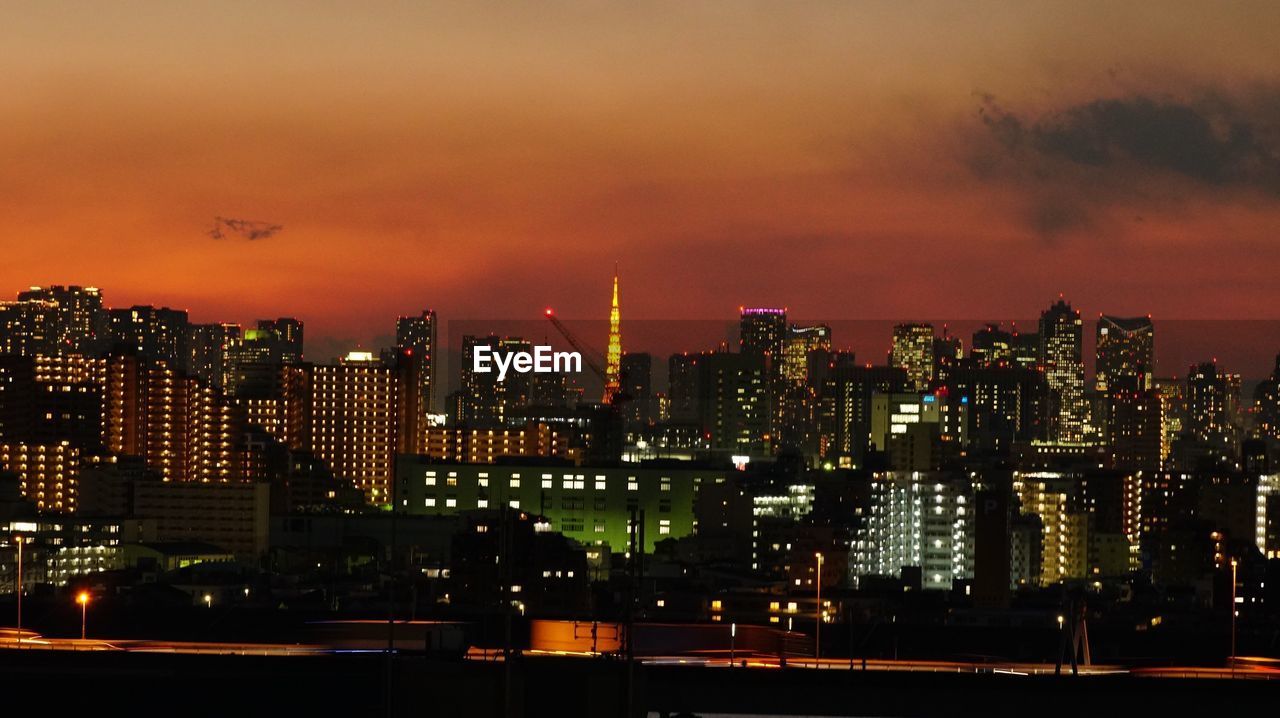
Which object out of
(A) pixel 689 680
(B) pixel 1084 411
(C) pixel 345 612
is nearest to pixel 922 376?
(B) pixel 1084 411

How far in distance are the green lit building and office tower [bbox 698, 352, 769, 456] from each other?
15.4ft

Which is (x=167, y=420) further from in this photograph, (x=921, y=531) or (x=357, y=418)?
(x=921, y=531)

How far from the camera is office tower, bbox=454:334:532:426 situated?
53344 millimetres

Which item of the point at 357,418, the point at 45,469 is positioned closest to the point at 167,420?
the point at 357,418

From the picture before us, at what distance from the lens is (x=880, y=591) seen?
3791 cm

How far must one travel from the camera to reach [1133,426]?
68.0m

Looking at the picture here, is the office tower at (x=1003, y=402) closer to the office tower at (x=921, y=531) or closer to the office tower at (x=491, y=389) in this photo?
the office tower at (x=921, y=531)

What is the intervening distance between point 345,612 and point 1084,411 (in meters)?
45.7

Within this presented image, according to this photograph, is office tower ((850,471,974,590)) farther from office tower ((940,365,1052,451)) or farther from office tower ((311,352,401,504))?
office tower ((311,352,401,504))

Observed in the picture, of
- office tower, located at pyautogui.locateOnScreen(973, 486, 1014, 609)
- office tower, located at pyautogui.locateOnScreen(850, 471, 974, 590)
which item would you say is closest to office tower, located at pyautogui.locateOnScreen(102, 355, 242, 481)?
office tower, located at pyautogui.locateOnScreen(850, 471, 974, 590)

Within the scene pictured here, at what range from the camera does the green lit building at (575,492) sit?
54.1 metres

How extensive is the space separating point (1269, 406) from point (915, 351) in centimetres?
1061

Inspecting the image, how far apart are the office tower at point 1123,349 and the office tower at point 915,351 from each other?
13.1 feet

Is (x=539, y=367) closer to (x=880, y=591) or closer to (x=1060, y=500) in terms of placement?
(x=1060, y=500)
